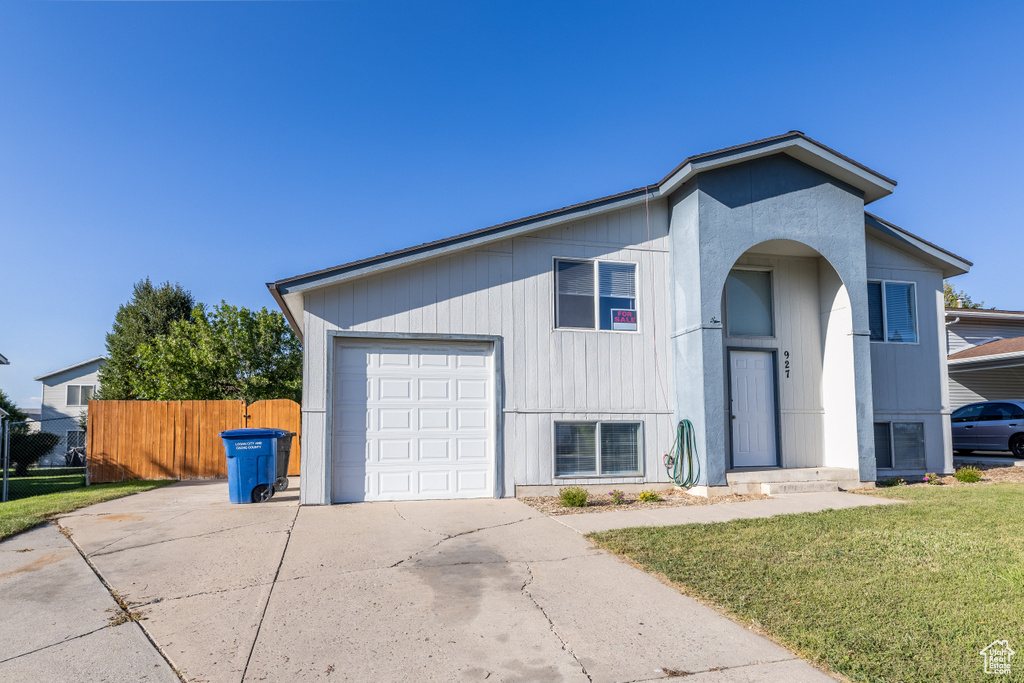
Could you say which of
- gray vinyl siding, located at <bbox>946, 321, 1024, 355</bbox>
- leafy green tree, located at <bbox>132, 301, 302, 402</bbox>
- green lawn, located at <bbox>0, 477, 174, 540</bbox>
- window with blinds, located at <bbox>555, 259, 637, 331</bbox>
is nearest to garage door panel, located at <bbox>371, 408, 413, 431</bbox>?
window with blinds, located at <bbox>555, 259, 637, 331</bbox>

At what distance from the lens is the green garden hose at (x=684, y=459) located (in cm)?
1027

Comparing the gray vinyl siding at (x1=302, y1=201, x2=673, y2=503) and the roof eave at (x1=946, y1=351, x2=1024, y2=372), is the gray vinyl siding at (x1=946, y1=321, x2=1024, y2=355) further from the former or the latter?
the gray vinyl siding at (x1=302, y1=201, x2=673, y2=503)

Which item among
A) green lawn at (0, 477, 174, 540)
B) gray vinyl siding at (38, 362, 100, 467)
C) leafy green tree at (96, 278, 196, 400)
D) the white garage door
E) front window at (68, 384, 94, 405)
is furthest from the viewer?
front window at (68, 384, 94, 405)

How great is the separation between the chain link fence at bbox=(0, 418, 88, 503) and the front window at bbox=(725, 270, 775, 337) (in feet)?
40.9

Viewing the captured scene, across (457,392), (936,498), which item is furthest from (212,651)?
(936,498)

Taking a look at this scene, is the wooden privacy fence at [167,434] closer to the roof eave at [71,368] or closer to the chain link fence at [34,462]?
the chain link fence at [34,462]

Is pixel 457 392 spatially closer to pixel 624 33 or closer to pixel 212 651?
pixel 212 651

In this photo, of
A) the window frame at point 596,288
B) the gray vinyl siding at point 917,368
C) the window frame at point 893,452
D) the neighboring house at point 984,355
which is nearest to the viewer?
the window frame at point 596,288

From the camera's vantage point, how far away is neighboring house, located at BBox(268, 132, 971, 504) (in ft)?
32.5

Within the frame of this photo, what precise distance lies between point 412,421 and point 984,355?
18645 millimetres

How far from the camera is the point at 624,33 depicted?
1348 cm

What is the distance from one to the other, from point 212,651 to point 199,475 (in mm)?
12837

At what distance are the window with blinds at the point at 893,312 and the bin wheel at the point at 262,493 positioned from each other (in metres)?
11.2

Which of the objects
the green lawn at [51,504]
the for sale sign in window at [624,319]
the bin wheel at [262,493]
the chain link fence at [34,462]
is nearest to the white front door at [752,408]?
the for sale sign in window at [624,319]
